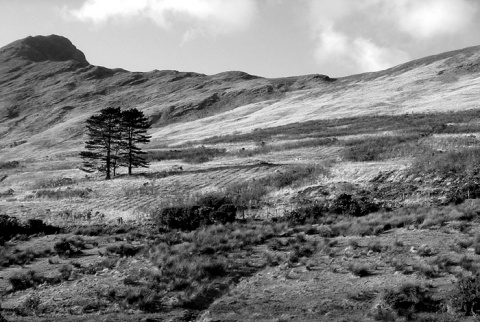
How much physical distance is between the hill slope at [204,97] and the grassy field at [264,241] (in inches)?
1654

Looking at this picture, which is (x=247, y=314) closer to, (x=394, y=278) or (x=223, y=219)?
(x=394, y=278)

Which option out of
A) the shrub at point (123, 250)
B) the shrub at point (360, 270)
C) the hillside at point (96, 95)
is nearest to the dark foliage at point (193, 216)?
the shrub at point (123, 250)

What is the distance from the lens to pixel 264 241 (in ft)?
70.3

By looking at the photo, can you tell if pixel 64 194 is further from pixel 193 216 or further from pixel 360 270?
pixel 360 270

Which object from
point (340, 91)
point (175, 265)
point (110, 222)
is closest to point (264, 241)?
point (175, 265)

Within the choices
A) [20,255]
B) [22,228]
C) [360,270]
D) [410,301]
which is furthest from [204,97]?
[410,301]

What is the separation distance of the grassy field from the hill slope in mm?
42008

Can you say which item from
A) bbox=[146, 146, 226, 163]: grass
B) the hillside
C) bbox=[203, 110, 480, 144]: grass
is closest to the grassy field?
bbox=[203, 110, 480, 144]: grass

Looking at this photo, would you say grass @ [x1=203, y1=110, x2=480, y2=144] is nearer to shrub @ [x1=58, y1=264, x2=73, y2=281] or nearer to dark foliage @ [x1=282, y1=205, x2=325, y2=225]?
dark foliage @ [x1=282, y1=205, x2=325, y2=225]

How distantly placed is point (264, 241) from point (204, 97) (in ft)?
373

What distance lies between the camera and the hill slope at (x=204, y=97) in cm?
8881

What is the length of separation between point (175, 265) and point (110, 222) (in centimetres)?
1242

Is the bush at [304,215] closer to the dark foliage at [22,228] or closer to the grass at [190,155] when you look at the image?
the dark foliage at [22,228]

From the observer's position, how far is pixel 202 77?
6452 inches
